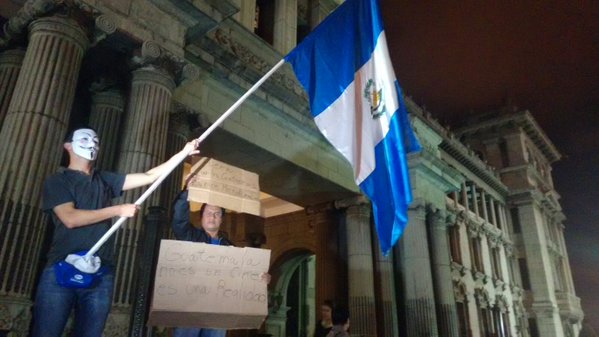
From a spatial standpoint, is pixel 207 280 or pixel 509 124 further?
pixel 509 124

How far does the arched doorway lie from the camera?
19.5 m

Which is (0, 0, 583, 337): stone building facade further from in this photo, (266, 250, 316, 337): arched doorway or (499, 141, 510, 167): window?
(499, 141, 510, 167): window

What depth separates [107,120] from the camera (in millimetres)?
8773

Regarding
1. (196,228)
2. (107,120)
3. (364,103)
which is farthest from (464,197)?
(196,228)

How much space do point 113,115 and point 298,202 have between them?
8843 mm

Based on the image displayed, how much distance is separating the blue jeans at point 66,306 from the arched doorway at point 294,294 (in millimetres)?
15932

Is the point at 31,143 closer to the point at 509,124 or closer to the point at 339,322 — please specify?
the point at 339,322

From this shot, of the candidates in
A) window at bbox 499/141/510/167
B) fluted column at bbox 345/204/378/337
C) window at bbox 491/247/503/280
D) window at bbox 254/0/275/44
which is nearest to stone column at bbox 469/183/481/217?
window at bbox 491/247/503/280

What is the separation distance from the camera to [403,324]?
15.8 meters

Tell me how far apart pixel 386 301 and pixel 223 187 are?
476 inches

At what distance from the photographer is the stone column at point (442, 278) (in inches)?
629

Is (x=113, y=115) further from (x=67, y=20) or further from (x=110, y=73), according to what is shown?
(x=67, y=20)

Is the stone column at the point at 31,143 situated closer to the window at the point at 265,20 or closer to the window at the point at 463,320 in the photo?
the window at the point at 265,20

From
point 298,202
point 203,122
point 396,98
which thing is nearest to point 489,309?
point 298,202
